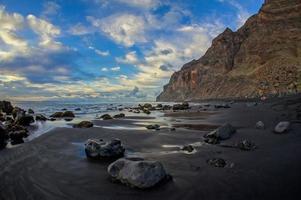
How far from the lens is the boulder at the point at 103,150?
11875 mm

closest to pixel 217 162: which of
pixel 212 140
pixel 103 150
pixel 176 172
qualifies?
pixel 176 172

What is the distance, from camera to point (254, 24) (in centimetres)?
17638

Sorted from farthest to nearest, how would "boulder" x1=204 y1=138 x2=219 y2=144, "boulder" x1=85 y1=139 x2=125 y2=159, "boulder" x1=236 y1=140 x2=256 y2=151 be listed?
"boulder" x1=204 y1=138 x2=219 y2=144, "boulder" x1=236 y1=140 x2=256 y2=151, "boulder" x1=85 y1=139 x2=125 y2=159

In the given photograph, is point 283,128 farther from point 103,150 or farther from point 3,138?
point 3,138

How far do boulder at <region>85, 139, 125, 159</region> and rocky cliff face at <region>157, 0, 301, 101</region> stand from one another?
95495mm

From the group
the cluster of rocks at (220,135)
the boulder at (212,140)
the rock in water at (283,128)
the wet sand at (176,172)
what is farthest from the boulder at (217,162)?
the rock in water at (283,128)

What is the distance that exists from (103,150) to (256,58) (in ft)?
486

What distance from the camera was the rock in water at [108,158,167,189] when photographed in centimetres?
798

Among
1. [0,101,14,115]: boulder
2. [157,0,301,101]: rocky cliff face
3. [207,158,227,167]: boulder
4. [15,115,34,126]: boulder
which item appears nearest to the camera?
[207,158,227,167]: boulder

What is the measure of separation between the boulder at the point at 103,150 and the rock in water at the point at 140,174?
3167mm

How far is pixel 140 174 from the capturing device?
809 centimetres

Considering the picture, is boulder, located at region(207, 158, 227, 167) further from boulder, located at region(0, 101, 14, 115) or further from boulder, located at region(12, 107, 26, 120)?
boulder, located at region(0, 101, 14, 115)

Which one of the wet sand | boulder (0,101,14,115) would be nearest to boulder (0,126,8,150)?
the wet sand

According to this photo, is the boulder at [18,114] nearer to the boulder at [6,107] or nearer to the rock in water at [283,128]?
the boulder at [6,107]
